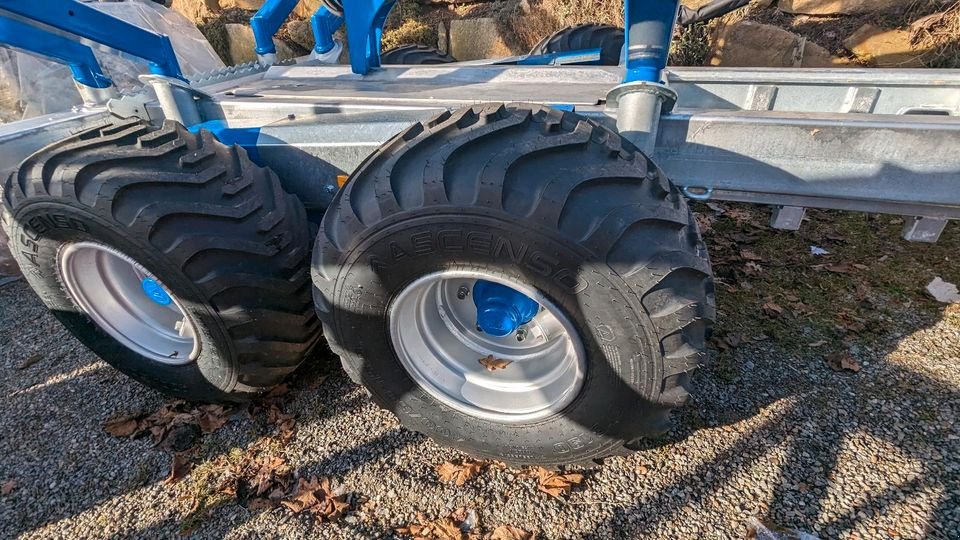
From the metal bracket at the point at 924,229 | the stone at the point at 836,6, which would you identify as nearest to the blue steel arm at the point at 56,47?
the metal bracket at the point at 924,229

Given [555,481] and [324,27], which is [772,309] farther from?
[324,27]

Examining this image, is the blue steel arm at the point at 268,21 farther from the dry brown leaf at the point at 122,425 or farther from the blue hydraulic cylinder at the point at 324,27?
the dry brown leaf at the point at 122,425

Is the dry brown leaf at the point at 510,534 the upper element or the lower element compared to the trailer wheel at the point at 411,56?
lower

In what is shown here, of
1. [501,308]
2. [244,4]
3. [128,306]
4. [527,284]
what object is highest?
[244,4]

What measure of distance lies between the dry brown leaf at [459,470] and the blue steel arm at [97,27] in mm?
3022

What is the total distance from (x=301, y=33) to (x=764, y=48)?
7571mm

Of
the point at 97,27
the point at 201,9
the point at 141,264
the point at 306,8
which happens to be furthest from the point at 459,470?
the point at 201,9

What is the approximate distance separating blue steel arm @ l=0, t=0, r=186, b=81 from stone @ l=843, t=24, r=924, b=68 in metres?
7.33

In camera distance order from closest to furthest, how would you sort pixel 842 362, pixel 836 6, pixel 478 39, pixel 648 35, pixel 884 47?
pixel 648 35, pixel 842 362, pixel 884 47, pixel 836 6, pixel 478 39

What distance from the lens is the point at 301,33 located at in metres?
8.95

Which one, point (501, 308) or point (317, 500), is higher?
point (501, 308)

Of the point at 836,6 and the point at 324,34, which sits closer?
the point at 324,34

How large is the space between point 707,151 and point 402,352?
1494 mm

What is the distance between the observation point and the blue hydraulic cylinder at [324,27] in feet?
14.1
